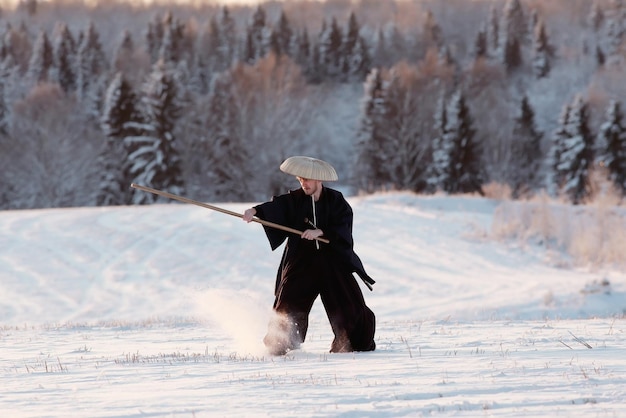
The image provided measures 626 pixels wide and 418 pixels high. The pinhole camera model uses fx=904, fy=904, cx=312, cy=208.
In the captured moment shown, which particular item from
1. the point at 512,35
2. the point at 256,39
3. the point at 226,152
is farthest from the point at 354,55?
the point at 226,152

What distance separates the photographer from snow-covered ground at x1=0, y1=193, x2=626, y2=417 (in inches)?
191

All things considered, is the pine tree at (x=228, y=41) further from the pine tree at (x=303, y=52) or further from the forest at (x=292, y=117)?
the pine tree at (x=303, y=52)

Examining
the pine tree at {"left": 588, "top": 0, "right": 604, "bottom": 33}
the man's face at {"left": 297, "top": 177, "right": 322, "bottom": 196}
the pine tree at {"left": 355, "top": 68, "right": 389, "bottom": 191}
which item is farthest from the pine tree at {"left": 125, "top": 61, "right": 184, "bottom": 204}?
the pine tree at {"left": 588, "top": 0, "right": 604, "bottom": 33}

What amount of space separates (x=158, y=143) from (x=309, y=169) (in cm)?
4209

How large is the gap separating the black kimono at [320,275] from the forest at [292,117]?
29.3 meters

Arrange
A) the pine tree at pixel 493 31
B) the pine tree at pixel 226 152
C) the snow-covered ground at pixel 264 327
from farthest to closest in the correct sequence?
the pine tree at pixel 493 31 → the pine tree at pixel 226 152 → the snow-covered ground at pixel 264 327

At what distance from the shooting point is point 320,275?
7312 millimetres

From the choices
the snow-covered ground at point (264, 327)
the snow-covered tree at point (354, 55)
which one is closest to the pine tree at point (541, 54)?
the snow-covered tree at point (354, 55)

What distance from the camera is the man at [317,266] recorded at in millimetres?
7199

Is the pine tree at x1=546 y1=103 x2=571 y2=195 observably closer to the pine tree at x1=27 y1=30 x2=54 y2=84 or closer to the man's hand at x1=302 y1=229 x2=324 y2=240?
the pine tree at x1=27 y1=30 x2=54 y2=84

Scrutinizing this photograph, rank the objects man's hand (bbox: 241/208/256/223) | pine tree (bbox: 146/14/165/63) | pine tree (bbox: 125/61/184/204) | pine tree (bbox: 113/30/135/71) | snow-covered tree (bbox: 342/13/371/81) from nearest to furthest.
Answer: man's hand (bbox: 241/208/256/223) → pine tree (bbox: 125/61/184/204) → pine tree (bbox: 113/30/135/71) → snow-covered tree (bbox: 342/13/371/81) → pine tree (bbox: 146/14/165/63)

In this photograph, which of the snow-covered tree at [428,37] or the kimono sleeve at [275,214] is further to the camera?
the snow-covered tree at [428,37]

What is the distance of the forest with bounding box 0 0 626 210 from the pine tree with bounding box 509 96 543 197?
0.13 metres

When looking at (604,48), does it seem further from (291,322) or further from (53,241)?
(291,322)
